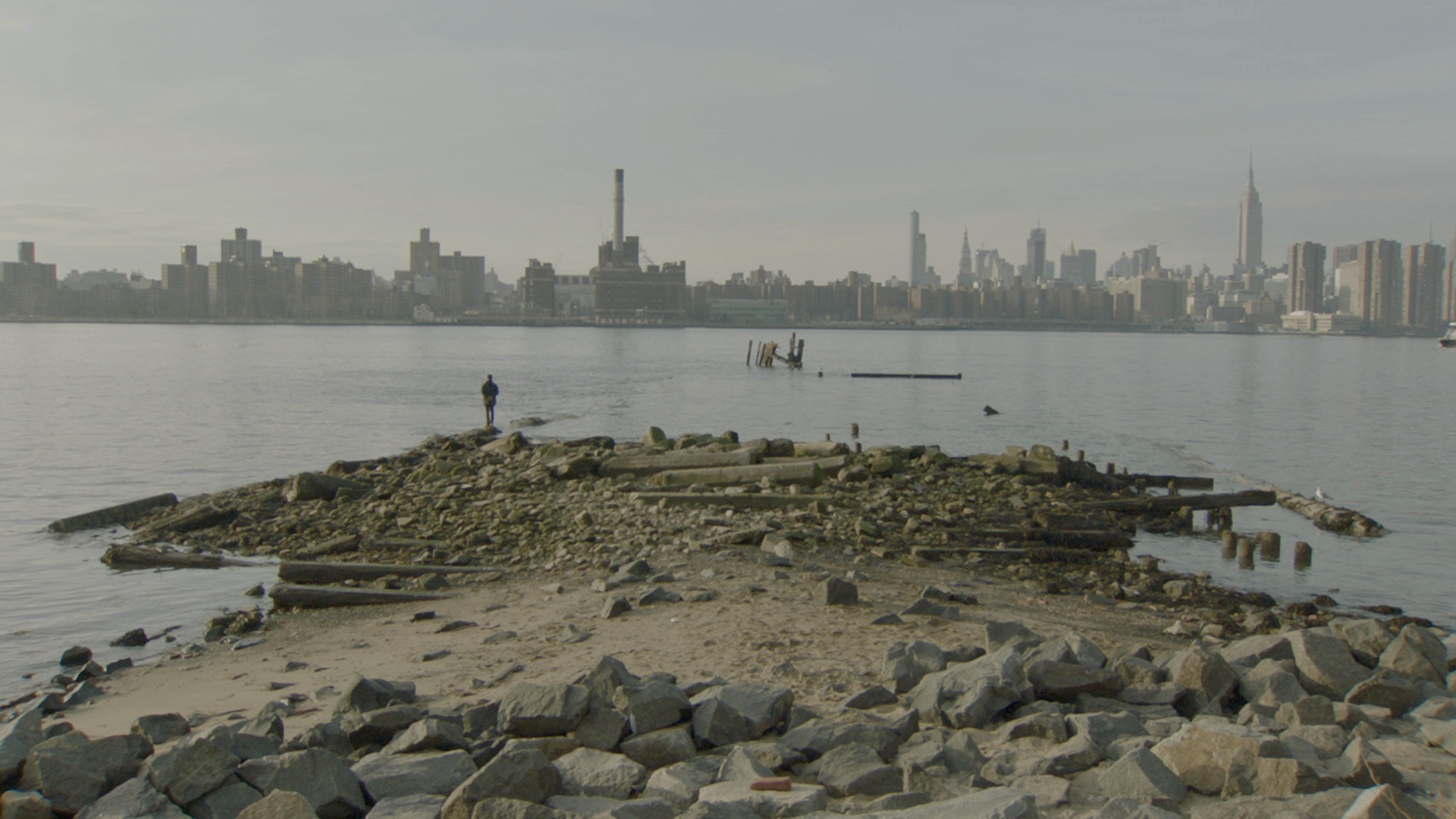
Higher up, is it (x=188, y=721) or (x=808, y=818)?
(x=808, y=818)

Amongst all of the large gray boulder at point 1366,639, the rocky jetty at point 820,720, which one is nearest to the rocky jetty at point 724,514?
the rocky jetty at point 820,720

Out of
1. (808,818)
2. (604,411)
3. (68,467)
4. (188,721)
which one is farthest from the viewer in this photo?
(604,411)

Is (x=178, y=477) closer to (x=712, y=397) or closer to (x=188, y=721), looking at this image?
(x=188, y=721)

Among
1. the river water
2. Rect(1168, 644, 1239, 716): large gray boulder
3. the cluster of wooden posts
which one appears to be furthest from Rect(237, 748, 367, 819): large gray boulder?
the cluster of wooden posts

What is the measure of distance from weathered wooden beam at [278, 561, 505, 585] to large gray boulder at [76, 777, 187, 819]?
280 inches

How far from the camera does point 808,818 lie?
5254 mm

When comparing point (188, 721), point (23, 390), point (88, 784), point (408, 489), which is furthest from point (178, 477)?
point (23, 390)

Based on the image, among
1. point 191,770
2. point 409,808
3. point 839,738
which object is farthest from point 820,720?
point 191,770

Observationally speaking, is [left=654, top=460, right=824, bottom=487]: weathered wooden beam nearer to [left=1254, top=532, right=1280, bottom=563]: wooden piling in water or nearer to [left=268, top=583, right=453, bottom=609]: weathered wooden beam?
[left=268, top=583, right=453, bottom=609]: weathered wooden beam

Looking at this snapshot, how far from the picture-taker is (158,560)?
14883mm

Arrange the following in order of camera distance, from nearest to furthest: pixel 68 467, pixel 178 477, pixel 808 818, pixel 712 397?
pixel 808 818 → pixel 178 477 → pixel 68 467 → pixel 712 397

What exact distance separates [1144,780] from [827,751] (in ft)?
5.65

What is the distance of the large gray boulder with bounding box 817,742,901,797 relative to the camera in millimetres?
5816

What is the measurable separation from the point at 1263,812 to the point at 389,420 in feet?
128
